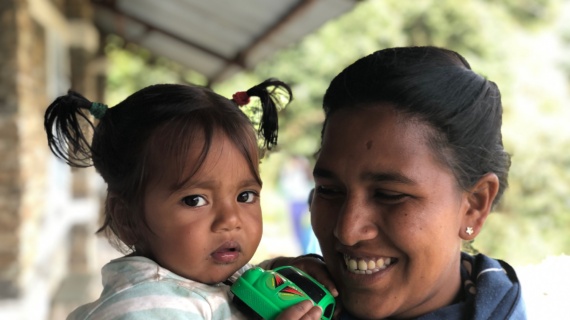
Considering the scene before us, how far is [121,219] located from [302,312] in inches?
19.3

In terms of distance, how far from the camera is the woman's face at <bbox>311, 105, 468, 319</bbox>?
1.28 metres

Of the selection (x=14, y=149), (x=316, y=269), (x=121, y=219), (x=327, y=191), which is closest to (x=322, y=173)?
(x=327, y=191)

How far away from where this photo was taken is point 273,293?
1.28m

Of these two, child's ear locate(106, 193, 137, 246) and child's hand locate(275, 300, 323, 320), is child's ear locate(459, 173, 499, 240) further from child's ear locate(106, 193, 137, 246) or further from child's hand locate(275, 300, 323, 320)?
child's ear locate(106, 193, 137, 246)

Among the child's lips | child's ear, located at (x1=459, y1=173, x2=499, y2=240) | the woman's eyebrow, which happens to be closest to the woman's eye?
the child's lips

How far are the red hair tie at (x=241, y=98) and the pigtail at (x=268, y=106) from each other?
0.08 feet

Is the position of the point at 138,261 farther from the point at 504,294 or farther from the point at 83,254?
the point at 83,254

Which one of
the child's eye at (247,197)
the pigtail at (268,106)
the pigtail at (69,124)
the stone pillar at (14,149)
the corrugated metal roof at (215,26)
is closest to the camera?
the child's eye at (247,197)

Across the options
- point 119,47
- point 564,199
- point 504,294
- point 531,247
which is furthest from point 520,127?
point 504,294

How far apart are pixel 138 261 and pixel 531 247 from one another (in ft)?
28.5

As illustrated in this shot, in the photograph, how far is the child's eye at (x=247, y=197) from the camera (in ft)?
4.75

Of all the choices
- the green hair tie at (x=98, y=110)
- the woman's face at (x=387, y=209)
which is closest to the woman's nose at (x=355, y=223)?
the woman's face at (x=387, y=209)

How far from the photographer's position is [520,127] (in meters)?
11.2

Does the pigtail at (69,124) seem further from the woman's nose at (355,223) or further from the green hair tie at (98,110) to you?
the woman's nose at (355,223)
